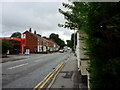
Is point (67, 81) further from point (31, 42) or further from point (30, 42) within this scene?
point (31, 42)

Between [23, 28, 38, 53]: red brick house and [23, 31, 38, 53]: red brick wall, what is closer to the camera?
[23, 28, 38, 53]: red brick house

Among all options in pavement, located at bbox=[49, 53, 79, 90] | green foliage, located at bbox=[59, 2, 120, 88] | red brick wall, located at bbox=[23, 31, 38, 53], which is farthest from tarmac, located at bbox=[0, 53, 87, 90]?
red brick wall, located at bbox=[23, 31, 38, 53]

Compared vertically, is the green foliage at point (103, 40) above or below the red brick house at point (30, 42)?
below

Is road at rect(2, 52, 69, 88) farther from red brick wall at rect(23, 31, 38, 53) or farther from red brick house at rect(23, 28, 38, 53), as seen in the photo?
red brick wall at rect(23, 31, 38, 53)

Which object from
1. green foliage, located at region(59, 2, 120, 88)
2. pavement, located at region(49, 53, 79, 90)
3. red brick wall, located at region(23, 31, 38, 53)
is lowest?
pavement, located at region(49, 53, 79, 90)

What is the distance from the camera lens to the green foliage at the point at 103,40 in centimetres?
271

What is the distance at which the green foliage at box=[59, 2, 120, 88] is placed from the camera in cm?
271

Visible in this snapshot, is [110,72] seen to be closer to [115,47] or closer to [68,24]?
[115,47]

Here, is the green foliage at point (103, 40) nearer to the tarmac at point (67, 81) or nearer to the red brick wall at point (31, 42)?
the tarmac at point (67, 81)

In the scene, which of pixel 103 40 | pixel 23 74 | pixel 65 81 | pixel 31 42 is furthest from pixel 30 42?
pixel 103 40

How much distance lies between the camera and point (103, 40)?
296 centimetres

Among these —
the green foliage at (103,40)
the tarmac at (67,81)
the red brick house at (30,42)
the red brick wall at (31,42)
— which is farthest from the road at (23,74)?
the red brick wall at (31,42)

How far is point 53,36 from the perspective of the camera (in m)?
150

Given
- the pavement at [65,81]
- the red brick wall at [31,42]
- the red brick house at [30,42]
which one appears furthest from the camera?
the red brick wall at [31,42]
